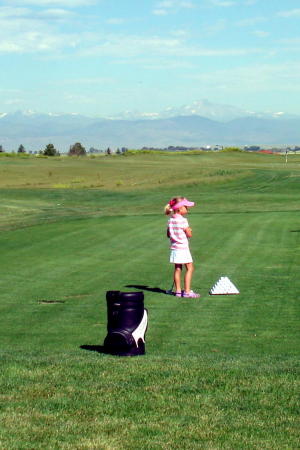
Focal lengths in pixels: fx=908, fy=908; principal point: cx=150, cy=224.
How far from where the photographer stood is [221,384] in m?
9.10

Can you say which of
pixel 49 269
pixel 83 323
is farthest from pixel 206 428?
pixel 49 269

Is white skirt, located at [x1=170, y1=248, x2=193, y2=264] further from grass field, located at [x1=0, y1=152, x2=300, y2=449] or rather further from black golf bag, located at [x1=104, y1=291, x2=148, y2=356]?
black golf bag, located at [x1=104, y1=291, x2=148, y2=356]

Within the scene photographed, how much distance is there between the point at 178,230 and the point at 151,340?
3971 millimetres

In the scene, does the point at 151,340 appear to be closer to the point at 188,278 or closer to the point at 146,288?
the point at 188,278

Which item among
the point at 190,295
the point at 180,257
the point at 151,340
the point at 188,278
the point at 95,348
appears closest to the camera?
the point at 95,348

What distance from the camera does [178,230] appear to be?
16.4 metres

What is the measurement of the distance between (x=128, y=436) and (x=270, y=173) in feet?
220

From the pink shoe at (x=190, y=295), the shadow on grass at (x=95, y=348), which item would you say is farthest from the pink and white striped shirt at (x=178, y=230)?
the shadow on grass at (x=95, y=348)

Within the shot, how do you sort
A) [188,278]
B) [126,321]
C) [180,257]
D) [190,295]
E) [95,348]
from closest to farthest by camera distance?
1. [126,321]
2. [95,348]
3. [188,278]
4. [190,295]
5. [180,257]

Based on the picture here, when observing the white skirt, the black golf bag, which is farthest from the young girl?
the black golf bag

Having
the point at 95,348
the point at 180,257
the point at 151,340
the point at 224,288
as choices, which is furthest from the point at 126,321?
the point at 224,288

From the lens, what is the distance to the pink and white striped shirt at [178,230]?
16375 mm

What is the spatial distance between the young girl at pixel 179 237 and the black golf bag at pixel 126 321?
5.52 metres

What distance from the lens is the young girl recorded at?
16.4 meters
